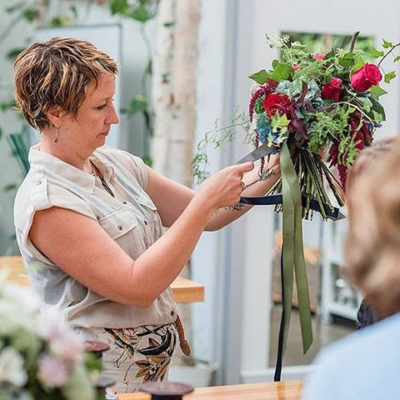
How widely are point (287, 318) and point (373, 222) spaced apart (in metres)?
1.33

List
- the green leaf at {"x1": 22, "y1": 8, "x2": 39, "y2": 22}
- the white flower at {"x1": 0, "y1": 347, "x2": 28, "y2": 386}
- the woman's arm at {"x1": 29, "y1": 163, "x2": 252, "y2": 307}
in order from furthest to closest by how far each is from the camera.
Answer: the green leaf at {"x1": 22, "y1": 8, "x2": 39, "y2": 22} → the woman's arm at {"x1": 29, "y1": 163, "x2": 252, "y2": 307} → the white flower at {"x1": 0, "y1": 347, "x2": 28, "y2": 386}

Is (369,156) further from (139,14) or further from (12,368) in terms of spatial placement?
(139,14)

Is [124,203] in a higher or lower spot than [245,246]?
higher

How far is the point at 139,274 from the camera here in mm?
2574

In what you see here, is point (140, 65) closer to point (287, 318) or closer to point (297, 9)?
point (297, 9)

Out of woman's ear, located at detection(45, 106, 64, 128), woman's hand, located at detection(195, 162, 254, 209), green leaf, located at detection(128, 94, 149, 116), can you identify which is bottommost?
green leaf, located at detection(128, 94, 149, 116)

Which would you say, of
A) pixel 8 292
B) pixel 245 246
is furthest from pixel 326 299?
pixel 8 292

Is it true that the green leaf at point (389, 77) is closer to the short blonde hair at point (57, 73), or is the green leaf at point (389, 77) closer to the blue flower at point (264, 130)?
the blue flower at point (264, 130)

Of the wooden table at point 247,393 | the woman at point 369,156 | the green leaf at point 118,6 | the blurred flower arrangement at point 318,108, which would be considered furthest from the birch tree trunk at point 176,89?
the woman at point 369,156

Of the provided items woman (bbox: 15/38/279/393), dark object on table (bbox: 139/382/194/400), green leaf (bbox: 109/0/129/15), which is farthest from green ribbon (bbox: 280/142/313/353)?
Answer: green leaf (bbox: 109/0/129/15)

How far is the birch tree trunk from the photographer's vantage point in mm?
5242

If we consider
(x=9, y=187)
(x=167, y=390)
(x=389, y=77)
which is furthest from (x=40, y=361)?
(x=9, y=187)

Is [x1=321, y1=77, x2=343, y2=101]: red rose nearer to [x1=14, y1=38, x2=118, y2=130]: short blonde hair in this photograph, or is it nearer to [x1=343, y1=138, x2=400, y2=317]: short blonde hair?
[x1=14, y1=38, x2=118, y2=130]: short blonde hair

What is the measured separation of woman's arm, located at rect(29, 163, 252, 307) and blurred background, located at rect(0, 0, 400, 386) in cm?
247
